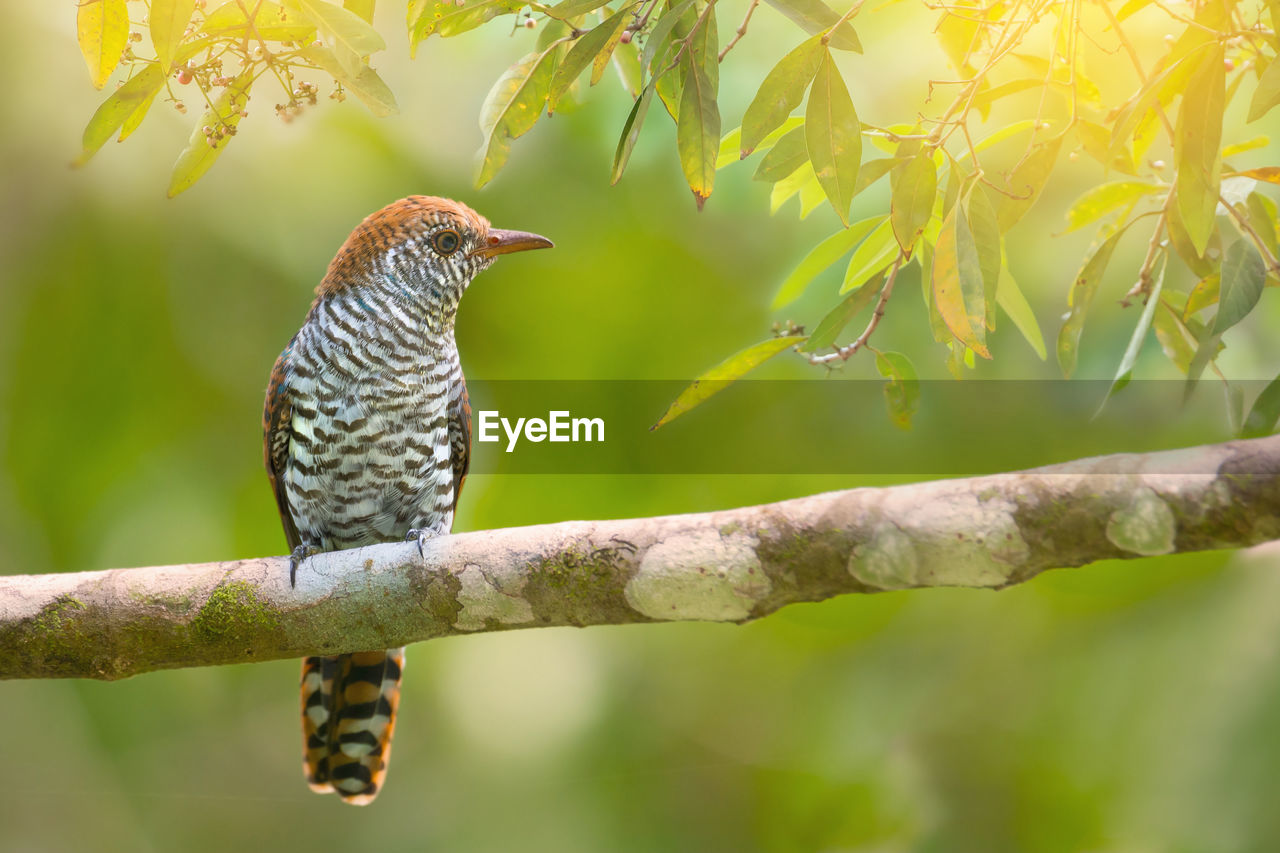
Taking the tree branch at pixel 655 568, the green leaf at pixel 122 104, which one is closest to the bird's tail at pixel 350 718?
the tree branch at pixel 655 568

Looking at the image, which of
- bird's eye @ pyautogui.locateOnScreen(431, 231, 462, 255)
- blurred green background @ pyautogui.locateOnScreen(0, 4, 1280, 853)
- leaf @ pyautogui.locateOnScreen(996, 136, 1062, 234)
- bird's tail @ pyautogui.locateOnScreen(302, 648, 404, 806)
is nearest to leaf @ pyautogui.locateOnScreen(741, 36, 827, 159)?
leaf @ pyautogui.locateOnScreen(996, 136, 1062, 234)

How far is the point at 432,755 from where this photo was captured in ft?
17.0

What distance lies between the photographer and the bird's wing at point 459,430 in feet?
9.03

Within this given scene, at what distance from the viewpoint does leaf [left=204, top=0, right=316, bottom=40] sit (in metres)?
1.46

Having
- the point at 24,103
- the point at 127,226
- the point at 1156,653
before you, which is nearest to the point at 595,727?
the point at 1156,653

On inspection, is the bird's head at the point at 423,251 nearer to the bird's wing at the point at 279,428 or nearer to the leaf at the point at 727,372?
the bird's wing at the point at 279,428

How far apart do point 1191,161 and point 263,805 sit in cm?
521

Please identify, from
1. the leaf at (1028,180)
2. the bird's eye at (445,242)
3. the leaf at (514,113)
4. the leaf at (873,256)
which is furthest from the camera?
the bird's eye at (445,242)

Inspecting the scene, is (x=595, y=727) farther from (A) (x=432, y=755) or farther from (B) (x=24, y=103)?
(B) (x=24, y=103)

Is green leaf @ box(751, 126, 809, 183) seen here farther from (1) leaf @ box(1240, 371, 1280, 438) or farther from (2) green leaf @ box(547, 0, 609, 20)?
(1) leaf @ box(1240, 371, 1280, 438)

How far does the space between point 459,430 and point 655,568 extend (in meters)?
1.27

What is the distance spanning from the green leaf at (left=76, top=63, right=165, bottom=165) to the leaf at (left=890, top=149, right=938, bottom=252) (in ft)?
3.41

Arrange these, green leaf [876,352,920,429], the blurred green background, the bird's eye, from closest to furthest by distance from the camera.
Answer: green leaf [876,352,920,429] → the bird's eye → the blurred green background

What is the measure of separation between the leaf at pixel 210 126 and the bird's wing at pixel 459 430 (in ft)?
3.83
